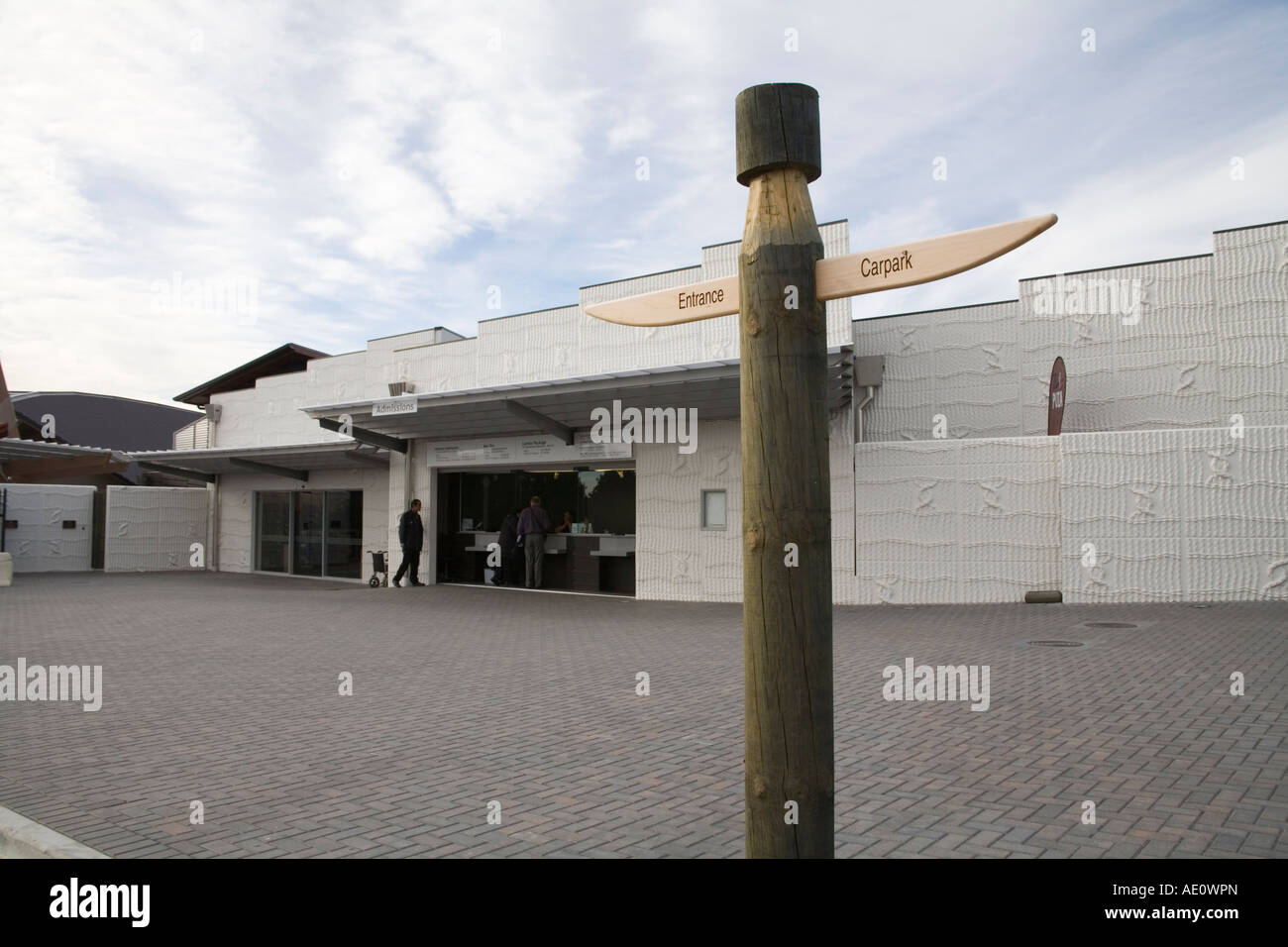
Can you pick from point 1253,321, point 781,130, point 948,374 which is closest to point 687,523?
point 948,374

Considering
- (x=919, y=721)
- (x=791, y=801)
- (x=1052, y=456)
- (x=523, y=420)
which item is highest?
(x=523, y=420)

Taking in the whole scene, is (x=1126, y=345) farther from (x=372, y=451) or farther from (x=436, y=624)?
(x=372, y=451)

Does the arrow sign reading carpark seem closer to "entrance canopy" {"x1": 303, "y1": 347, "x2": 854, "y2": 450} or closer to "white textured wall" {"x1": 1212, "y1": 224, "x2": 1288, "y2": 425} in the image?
"entrance canopy" {"x1": 303, "y1": 347, "x2": 854, "y2": 450}

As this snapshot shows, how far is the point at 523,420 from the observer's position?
17734mm

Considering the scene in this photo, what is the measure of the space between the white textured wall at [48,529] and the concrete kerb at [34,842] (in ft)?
84.1

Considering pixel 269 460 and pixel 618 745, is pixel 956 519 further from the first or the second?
pixel 269 460

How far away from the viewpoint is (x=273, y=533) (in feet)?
86.7

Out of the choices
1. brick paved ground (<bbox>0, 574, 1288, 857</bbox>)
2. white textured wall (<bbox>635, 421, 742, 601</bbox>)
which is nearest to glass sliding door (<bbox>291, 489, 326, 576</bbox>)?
white textured wall (<bbox>635, 421, 742, 601</bbox>)

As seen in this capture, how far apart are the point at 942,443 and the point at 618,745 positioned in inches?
388

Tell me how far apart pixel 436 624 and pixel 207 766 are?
7883 mm

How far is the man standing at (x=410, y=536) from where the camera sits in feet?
64.7

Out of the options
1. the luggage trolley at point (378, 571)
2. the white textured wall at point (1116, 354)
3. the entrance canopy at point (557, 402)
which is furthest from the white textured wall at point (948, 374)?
the luggage trolley at point (378, 571)

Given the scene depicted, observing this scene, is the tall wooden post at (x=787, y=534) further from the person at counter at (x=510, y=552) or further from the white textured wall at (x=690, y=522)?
the person at counter at (x=510, y=552)
